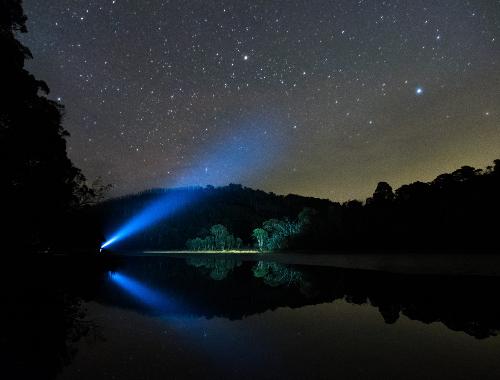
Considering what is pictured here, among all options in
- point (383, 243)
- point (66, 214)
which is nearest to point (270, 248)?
point (383, 243)

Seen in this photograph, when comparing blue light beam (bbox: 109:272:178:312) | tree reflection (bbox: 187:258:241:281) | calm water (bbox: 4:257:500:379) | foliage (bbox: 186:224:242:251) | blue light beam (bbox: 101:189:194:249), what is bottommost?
calm water (bbox: 4:257:500:379)

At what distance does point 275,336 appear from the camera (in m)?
7.17

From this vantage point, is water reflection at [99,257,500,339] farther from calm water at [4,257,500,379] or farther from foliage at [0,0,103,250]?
foliage at [0,0,103,250]

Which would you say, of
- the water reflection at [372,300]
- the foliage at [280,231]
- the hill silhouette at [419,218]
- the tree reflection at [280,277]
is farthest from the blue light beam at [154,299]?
the foliage at [280,231]

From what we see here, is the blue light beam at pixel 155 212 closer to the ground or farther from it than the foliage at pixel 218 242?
farther from it

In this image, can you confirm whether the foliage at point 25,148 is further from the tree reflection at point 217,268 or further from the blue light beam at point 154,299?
the tree reflection at point 217,268

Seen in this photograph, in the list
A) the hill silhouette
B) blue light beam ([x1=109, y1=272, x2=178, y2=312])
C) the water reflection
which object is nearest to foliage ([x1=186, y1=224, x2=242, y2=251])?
the hill silhouette

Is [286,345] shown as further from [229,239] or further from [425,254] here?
[229,239]

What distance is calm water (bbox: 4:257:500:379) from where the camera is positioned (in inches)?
204

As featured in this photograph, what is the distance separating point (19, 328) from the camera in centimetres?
737

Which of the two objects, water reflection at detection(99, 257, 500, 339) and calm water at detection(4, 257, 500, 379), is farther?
water reflection at detection(99, 257, 500, 339)

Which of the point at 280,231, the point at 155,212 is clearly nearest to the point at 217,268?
the point at 280,231

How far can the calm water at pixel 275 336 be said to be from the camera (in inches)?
204

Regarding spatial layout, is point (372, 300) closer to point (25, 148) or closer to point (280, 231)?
point (25, 148)
